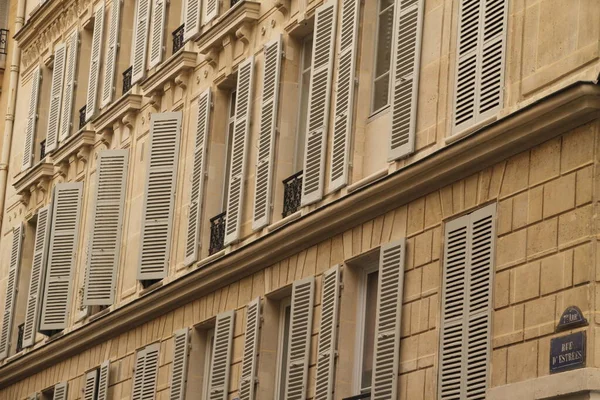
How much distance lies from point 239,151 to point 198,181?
1264mm

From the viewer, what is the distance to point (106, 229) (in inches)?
1013

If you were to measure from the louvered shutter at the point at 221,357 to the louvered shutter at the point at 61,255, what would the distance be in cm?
591

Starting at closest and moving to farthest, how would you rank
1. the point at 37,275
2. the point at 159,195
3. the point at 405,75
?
the point at 405,75, the point at 159,195, the point at 37,275

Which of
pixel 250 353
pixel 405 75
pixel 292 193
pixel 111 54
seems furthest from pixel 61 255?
pixel 405 75

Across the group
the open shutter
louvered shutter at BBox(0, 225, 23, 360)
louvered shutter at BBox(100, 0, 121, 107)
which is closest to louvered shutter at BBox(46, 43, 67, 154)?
louvered shutter at BBox(0, 225, 23, 360)

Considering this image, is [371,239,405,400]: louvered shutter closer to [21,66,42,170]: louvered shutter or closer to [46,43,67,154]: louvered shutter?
[46,43,67,154]: louvered shutter

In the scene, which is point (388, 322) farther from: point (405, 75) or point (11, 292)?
point (11, 292)

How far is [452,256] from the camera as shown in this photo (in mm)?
16641

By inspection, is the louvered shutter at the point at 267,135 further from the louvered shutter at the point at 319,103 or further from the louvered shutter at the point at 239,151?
the louvered shutter at the point at 319,103

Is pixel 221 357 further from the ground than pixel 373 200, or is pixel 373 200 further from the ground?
pixel 373 200

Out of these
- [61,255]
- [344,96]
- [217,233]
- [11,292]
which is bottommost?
[217,233]

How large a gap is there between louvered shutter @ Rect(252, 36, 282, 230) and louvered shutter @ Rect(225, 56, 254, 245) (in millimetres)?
393

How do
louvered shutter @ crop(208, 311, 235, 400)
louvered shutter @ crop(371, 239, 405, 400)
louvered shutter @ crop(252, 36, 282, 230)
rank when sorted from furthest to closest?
louvered shutter @ crop(208, 311, 235, 400)
louvered shutter @ crop(252, 36, 282, 230)
louvered shutter @ crop(371, 239, 405, 400)

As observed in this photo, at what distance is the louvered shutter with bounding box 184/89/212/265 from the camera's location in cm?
2277
